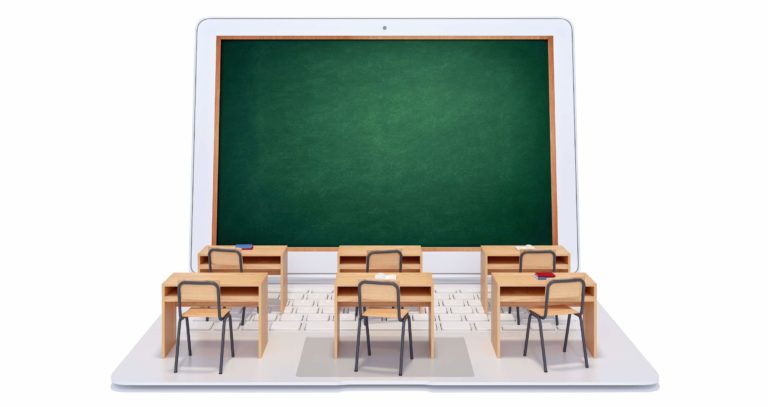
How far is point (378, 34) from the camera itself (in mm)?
8578

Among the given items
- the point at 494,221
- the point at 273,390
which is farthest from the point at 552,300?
the point at 494,221

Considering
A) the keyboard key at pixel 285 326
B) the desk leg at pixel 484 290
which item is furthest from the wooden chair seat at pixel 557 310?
the keyboard key at pixel 285 326

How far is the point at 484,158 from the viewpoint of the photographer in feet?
28.3

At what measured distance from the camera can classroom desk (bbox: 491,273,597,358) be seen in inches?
224

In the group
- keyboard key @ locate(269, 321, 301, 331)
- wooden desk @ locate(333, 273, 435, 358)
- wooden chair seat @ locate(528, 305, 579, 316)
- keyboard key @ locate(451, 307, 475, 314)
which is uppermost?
wooden desk @ locate(333, 273, 435, 358)

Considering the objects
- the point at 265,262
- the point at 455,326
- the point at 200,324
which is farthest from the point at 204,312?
the point at 455,326

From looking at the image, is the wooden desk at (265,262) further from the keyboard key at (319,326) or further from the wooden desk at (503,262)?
the wooden desk at (503,262)

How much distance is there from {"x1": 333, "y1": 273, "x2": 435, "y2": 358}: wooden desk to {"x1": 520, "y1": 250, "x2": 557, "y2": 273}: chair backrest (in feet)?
5.30

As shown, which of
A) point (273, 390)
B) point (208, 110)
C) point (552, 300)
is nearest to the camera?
point (273, 390)

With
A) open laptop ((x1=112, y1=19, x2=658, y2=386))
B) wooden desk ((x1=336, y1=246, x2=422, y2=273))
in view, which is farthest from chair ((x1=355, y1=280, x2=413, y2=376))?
wooden desk ((x1=336, y1=246, x2=422, y2=273))

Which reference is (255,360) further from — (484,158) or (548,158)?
(548,158)

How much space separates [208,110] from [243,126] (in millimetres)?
505

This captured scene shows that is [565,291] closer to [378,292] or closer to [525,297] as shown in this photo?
[525,297]

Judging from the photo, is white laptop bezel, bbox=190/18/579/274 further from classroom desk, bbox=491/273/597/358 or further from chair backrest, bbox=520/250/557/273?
classroom desk, bbox=491/273/597/358
